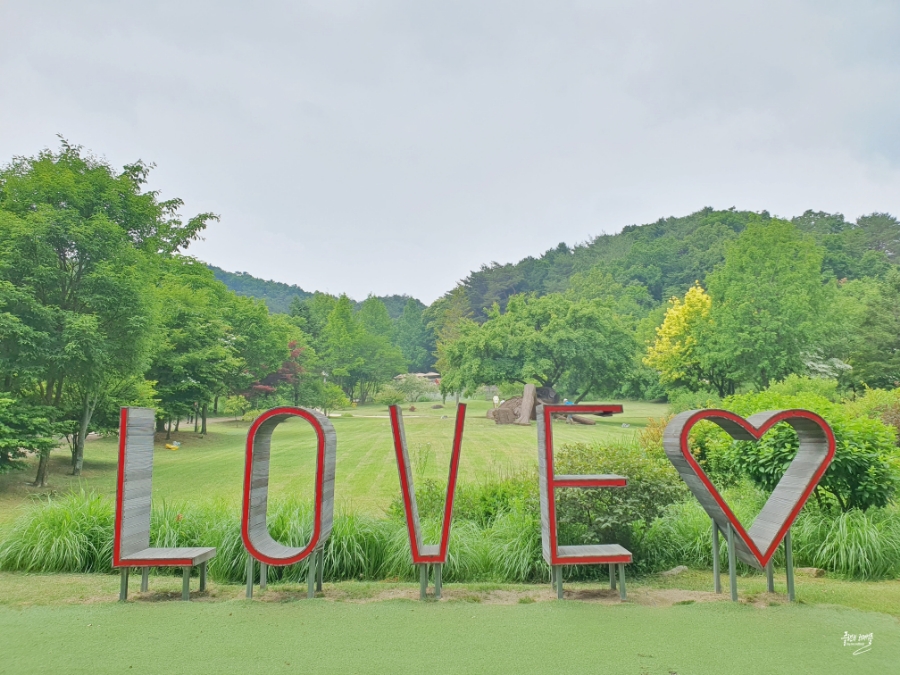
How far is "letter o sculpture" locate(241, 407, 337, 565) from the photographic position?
434cm

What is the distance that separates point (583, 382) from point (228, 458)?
1986 cm

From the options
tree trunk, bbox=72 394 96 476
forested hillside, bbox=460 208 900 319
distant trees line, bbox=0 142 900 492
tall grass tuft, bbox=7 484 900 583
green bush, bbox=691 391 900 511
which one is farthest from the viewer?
forested hillside, bbox=460 208 900 319

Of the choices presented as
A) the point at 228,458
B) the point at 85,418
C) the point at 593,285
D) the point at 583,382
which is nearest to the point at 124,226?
the point at 85,418

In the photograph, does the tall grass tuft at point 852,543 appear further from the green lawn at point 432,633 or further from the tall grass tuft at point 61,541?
the tall grass tuft at point 61,541

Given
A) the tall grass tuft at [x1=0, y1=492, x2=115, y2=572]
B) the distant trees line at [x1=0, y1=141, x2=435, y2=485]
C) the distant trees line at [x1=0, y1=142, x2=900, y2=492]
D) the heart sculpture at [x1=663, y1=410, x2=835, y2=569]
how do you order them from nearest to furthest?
the heart sculpture at [x1=663, y1=410, x2=835, y2=569]
the tall grass tuft at [x1=0, y1=492, x2=115, y2=572]
the distant trees line at [x1=0, y1=141, x2=435, y2=485]
the distant trees line at [x1=0, y1=142, x2=900, y2=492]

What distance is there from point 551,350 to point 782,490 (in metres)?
23.5

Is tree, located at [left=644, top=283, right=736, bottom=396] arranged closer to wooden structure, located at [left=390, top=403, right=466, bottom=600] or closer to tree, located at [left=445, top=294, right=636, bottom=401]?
tree, located at [left=445, top=294, right=636, bottom=401]

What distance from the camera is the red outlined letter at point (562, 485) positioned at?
4336mm

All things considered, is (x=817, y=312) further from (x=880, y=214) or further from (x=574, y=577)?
(x=880, y=214)

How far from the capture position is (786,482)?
A: 4.60 m

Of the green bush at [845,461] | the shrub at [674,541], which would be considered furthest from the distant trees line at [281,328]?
the green bush at [845,461]

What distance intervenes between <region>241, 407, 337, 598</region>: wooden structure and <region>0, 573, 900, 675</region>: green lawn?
0.32 m

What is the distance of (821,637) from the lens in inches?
143

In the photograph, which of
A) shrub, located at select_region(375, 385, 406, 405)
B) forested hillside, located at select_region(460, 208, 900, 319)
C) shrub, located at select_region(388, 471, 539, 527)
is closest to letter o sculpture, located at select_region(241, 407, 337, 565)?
shrub, located at select_region(388, 471, 539, 527)
